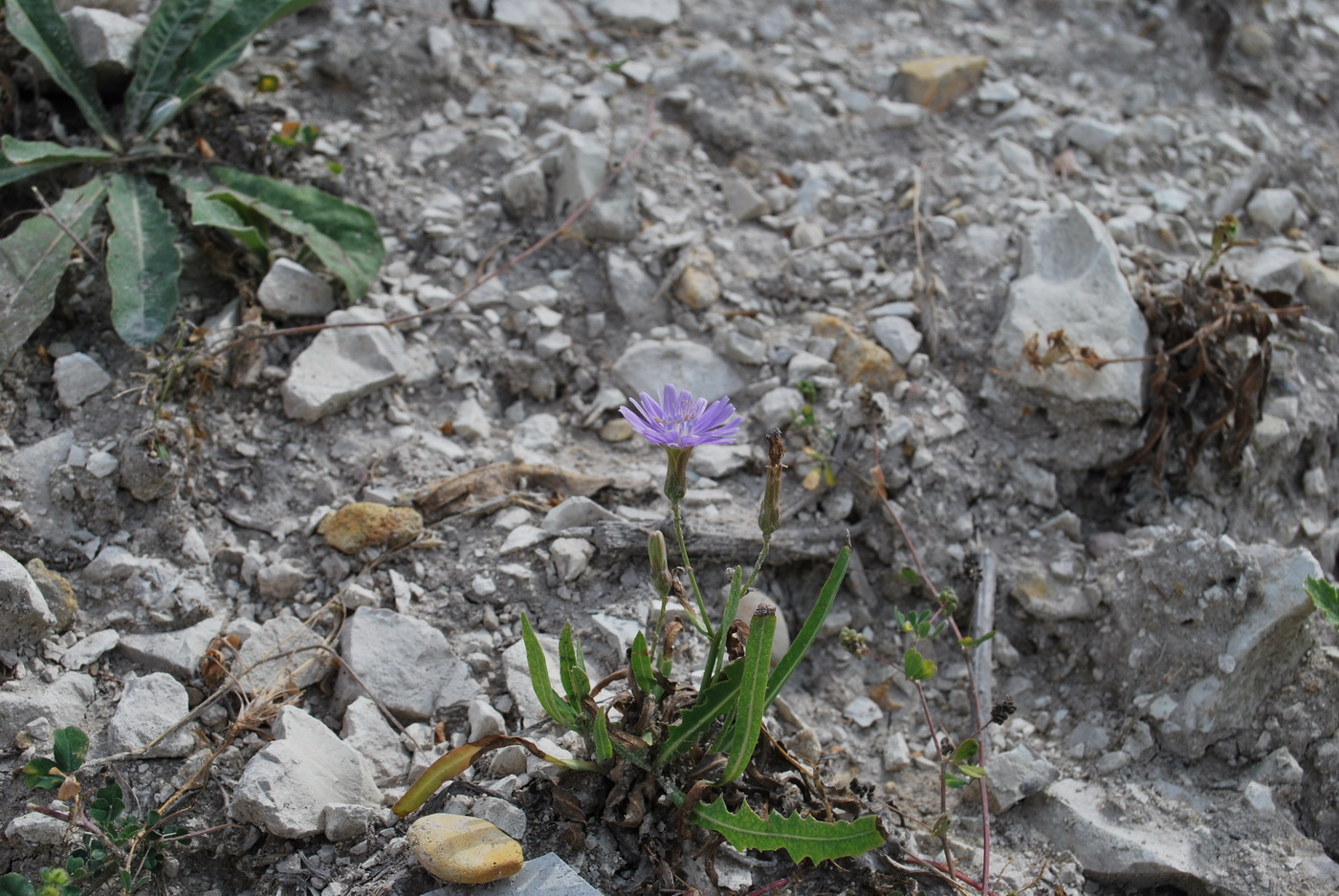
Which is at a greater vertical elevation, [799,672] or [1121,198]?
[1121,198]

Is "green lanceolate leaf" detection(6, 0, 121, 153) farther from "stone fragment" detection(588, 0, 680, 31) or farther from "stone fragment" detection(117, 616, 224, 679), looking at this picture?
"stone fragment" detection(588, 0, 680, 31)

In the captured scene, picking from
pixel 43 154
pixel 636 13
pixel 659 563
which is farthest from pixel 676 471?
pixel 636 13

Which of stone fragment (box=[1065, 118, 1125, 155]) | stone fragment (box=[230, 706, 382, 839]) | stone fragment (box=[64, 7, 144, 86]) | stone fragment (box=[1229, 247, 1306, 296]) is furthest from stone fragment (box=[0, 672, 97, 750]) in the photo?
stone fragment (box=[1065, 118, 1125, 155])

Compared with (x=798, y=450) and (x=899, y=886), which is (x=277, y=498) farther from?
(x=899, y=886)

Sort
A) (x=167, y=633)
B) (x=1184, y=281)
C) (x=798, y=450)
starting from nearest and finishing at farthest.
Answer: (x=167, y=633), (x=798, y=450), (x=1184, y=281)

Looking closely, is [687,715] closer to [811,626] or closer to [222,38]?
[811,626]

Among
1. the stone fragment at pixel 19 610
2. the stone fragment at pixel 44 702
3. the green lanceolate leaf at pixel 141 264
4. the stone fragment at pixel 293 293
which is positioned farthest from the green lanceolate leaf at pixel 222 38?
the stone fragment at pixel 44 702

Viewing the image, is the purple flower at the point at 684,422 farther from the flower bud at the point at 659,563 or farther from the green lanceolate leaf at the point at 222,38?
the green lanceolate leaf at the point at 222,38

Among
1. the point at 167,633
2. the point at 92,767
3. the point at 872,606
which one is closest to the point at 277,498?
the point at 167,633
